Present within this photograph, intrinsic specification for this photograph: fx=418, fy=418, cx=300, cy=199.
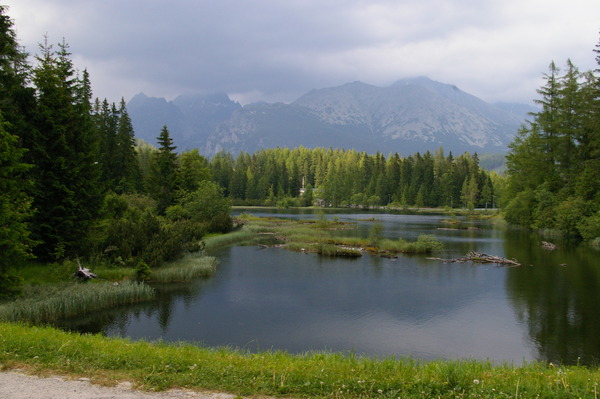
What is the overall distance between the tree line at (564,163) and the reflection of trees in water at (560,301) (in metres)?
11.8

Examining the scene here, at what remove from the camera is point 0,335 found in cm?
973

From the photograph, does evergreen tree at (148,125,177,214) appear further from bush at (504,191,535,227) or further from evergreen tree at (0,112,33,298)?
bush at (504,191,535,227)

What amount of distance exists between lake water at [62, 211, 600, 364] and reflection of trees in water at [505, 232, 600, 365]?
0.20 ft

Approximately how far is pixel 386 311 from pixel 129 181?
56840mm

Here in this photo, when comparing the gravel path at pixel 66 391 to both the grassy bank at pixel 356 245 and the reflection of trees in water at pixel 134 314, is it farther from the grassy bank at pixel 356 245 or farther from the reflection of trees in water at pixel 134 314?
the grassy bank at pixel 356 245

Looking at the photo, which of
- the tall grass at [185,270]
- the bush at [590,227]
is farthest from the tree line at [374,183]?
the tall grass at [185,270]

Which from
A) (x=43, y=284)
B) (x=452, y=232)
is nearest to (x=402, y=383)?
(x=43, y=284)

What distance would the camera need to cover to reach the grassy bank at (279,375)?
24.0 ft

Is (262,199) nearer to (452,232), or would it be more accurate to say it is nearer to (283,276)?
(452,232)

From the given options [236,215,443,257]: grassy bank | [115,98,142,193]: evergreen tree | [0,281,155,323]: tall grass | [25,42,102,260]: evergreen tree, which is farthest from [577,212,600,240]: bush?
[115,98,142,193]: evergreen tree

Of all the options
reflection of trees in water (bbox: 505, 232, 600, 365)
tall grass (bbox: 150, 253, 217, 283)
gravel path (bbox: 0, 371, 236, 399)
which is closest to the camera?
gravel path (bbox: 0, 371, 236, 399)

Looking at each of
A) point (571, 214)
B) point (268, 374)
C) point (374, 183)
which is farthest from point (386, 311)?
point (374, 183)

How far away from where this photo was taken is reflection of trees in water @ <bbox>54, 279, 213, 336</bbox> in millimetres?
17828

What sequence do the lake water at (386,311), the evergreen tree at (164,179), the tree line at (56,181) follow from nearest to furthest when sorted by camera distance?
the lake water at (386,311), the tree line at (56,181), the evergreen tree at (164,179)
